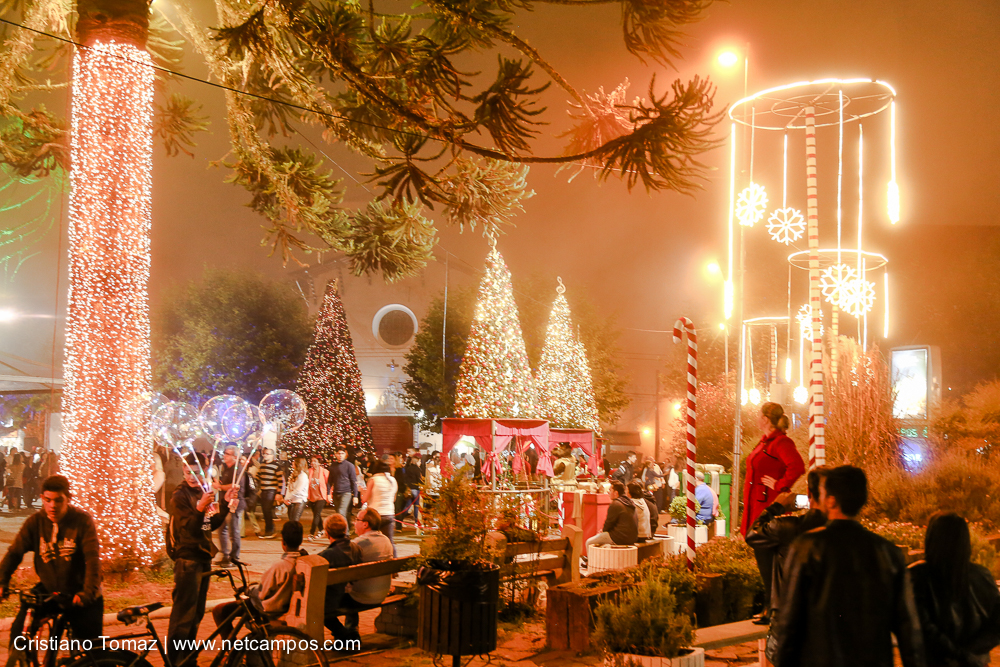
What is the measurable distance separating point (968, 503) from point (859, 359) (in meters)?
3.27

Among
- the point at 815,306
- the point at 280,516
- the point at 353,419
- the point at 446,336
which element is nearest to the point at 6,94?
the point at 815,306

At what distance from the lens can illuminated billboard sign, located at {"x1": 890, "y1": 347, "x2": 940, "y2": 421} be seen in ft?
70.1

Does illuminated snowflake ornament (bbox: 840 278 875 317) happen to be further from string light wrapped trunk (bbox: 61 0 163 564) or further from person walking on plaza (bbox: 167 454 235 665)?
person walking on plaza (bbox: 167 454 235 665)

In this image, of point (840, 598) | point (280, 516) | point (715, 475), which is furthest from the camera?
point (280, 516)

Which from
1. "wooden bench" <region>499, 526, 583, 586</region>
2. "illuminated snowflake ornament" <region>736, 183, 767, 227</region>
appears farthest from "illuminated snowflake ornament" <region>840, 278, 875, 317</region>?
"wooden bench" <region>499, 526, 583, 586</region>

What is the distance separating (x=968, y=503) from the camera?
47.3 feet

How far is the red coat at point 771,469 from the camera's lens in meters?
6.88

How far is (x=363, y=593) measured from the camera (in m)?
7.48

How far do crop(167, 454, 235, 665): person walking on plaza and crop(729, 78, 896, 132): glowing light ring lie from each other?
28.8ft

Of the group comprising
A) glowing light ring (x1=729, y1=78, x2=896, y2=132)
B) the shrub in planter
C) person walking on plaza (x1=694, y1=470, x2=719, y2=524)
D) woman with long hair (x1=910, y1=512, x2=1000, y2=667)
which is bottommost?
person walking on plaza (x1=694, y1=470, x2=719, y2=524)

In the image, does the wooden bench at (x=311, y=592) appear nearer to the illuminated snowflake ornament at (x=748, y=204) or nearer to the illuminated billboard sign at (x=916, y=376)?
the illuminated snowflake ornament at (x=748, y=204)

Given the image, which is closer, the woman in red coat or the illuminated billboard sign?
the woman in red coat

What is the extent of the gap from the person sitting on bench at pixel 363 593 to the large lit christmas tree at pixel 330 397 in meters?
22.6

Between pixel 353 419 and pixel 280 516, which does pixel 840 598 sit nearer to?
pixel 280 516
